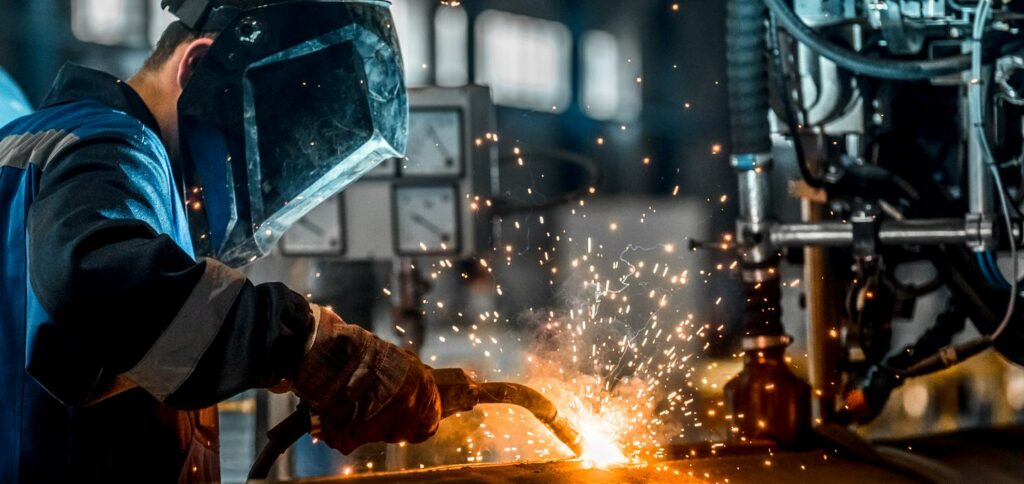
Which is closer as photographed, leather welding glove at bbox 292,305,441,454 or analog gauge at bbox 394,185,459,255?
leather welding glove at bbox 292,305,441,454

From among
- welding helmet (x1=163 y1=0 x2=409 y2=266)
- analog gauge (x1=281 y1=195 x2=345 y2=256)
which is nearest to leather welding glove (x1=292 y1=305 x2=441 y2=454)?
welding helmet (x1=163 y1=0 x2=409 y2=266)

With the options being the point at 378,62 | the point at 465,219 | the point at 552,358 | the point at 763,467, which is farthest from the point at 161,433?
the point at 465,219

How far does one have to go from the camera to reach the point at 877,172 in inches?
85.9

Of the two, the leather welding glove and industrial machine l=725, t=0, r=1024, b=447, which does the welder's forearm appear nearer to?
the leather welding glove

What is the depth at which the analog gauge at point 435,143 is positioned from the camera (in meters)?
3.49

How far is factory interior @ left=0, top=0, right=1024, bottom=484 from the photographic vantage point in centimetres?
147

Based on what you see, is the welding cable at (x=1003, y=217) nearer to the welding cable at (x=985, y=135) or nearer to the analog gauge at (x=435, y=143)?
the welding cable at (x=985, y=135)

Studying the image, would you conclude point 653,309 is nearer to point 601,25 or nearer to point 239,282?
point 601,25

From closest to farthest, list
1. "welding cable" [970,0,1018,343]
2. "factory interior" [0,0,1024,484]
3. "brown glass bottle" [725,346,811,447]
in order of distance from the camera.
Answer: "factory interior" [0,0,1024,484], "brown glass bottle" [725,346,811,447], "welding cable" [970,0,1018,343]

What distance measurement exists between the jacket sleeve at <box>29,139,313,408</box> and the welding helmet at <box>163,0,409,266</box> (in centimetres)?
36

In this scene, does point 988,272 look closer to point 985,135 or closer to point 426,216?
point 985,135

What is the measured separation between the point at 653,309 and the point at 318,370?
4.25 m

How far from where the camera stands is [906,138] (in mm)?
2287

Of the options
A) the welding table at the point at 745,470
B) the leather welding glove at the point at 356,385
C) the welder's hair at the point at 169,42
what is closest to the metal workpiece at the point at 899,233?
the welding table at the point at 745,470
